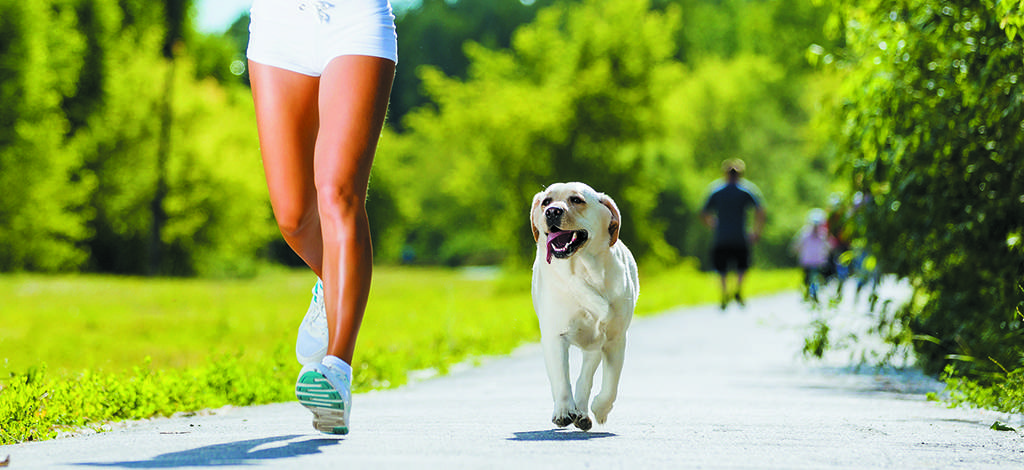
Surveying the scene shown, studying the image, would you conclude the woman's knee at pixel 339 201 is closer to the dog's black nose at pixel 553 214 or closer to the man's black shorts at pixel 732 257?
the dog's black nose at pixel 553 214

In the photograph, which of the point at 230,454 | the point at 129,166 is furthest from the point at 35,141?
the point at 230,454

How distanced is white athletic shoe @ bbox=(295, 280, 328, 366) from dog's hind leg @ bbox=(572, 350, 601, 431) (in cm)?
113

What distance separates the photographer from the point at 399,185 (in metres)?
74.5

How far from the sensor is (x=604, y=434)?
5.88 meters

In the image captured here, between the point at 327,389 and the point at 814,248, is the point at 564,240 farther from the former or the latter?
the point at 814,248

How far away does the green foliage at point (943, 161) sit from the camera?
339 inches

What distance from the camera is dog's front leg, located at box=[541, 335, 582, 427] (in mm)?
5785

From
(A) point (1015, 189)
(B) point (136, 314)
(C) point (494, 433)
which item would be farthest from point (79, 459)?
(B) point (136, 314)

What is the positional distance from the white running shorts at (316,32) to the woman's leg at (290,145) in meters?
0.07

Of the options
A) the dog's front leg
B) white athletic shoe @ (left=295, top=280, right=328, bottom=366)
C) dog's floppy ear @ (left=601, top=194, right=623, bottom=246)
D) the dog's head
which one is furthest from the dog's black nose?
white athletic shoe @ (left=295, top=280, right=328, bottom=366)

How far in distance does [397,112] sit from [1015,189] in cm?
8651

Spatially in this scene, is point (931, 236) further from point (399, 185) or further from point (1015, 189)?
point (399, 185)

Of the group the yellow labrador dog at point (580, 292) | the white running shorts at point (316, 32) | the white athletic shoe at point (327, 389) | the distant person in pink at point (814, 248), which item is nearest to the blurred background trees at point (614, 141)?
the yellow labrador dog at point (580, 292)

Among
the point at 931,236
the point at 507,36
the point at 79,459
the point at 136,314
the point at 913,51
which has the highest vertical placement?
the point at 507,36
